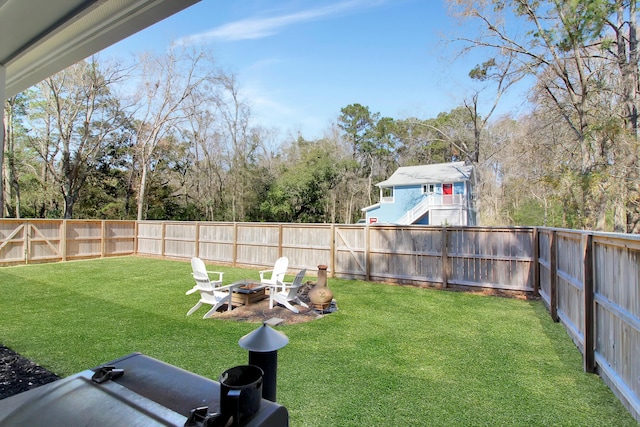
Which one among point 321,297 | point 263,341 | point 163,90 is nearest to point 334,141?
point 163,90

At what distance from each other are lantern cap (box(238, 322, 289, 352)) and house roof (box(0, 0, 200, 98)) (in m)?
2.03

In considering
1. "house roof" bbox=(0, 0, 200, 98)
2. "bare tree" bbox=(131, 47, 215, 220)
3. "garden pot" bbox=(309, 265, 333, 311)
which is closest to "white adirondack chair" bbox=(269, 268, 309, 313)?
"garden pot" bbox=(309, 265, 333, 311)

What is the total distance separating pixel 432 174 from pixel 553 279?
1959 cm

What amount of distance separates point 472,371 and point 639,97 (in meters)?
10.8

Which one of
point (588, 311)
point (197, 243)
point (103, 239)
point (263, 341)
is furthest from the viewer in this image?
point (103, 239)

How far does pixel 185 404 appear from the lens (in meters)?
1.32

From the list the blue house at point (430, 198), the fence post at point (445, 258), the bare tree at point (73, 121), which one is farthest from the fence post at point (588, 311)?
the bare tree at point (73, 121)

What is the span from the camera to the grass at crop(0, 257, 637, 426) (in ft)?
9.33

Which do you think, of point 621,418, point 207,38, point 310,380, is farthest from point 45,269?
point 207,38

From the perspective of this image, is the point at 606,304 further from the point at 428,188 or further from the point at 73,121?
the point at 73,121

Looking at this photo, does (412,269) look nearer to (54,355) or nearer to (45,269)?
(54,355)

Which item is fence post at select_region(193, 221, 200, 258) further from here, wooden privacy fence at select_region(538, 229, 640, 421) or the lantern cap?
the lantern cap

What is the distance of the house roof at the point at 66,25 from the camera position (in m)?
2.12

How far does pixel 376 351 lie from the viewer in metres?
4.12
